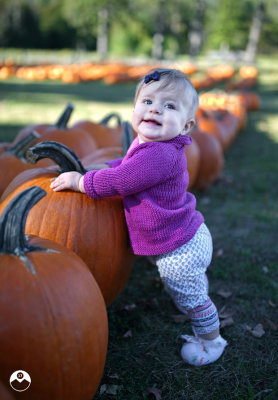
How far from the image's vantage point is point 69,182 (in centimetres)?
220

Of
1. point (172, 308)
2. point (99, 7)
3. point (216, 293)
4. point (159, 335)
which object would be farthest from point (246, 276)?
point (99, 7)

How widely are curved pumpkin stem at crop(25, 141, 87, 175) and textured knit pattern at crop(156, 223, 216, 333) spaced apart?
2.38ft

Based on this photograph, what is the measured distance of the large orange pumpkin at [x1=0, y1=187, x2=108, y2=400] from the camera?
5.16 ft

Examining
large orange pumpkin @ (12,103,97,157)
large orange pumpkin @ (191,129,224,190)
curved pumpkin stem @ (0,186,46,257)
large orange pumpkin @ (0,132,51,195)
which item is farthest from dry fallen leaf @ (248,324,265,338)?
large orange pumpkin @ (191,129,224,190)

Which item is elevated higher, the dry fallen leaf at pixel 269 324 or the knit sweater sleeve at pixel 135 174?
the knit sweater sleeve at pixel 135 174

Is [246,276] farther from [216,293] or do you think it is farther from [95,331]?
[95,331]

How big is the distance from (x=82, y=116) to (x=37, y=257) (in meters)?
8.02

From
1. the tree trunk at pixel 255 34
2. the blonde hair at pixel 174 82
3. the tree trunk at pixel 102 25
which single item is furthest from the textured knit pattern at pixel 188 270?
the tree trunk at pixel 255 34

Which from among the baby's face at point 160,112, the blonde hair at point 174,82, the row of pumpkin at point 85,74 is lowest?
the row of pumpkin at point 85,74

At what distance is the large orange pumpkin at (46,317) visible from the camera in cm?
157

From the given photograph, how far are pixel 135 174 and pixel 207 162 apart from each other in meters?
3.35

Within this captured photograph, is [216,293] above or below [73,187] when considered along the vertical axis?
below

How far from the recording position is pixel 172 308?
2.79 m

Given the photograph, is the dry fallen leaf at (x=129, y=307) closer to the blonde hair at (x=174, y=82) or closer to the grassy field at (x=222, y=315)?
the grassy field at (x=222, y=315)
